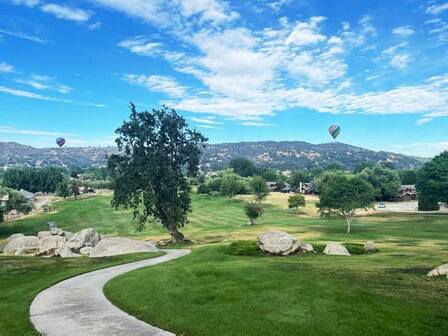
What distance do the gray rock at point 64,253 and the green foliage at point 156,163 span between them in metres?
9.36

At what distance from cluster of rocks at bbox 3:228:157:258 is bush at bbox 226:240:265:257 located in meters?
12.7

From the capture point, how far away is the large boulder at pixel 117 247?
46344 mm

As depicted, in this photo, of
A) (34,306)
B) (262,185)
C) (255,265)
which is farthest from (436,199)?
(34,306)

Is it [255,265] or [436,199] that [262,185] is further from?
[255,265]

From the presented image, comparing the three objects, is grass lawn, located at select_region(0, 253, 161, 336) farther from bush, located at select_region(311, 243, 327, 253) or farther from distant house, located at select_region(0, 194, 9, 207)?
distant house, located at select_region(0, 194, 9, 207)

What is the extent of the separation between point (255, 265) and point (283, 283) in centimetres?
618

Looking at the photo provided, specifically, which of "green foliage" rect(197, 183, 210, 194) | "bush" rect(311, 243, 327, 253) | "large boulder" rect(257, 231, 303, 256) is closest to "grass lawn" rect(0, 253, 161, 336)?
"large boulder" rect(257, 231, 303, 256)

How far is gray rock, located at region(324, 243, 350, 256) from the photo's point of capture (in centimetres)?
3748

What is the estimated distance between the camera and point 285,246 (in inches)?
1439

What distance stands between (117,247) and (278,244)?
19881 mm

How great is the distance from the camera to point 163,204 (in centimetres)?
5891

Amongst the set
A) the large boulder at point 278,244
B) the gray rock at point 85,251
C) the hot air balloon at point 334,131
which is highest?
the hot air balloon at point 334,131

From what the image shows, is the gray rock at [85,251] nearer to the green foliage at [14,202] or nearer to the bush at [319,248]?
the bush at [319,248]

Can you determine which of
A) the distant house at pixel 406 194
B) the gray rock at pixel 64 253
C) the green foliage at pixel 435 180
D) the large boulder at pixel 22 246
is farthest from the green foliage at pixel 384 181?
the gray rock at pixel 64 253
